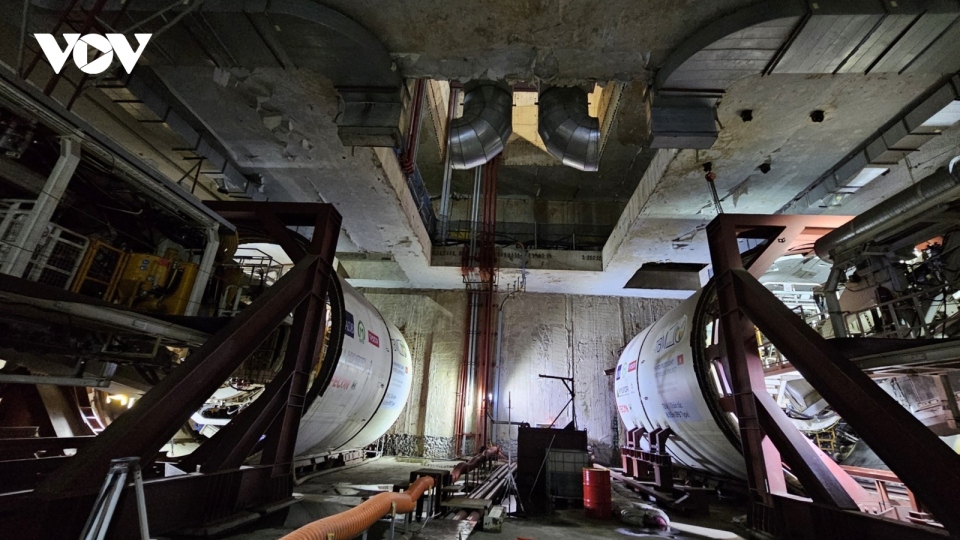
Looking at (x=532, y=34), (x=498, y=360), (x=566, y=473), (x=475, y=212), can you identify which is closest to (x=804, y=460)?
(x=566, y=473)

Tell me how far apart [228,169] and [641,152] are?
9.34m

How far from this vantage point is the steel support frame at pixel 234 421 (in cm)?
226

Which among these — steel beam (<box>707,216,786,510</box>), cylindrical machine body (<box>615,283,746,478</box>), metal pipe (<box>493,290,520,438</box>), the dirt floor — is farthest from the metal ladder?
metal pipe (<box>493,290,520,438</box>)

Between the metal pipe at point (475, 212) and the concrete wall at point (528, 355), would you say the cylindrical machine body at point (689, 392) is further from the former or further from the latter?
the metal pipe at point (475, 212)

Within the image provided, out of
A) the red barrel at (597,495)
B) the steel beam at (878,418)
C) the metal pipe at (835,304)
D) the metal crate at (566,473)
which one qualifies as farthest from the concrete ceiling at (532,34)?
the metal crate at (566,473)

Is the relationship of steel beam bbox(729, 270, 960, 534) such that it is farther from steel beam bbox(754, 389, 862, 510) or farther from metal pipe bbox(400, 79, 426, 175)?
metal pipe bbox(400, 79, 426, 175)

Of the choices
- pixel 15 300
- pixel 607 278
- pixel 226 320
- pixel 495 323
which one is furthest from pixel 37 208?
pixel 607 278

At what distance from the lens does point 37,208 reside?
10.5 feet

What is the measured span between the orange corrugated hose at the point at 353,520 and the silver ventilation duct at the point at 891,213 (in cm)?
624

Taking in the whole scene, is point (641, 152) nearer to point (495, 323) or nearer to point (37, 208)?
point (495, 323)

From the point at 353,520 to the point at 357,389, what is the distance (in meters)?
3.72

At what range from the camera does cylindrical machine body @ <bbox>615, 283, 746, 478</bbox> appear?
493cm

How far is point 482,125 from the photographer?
6797mm

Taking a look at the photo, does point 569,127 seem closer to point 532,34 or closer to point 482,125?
point 482,125
